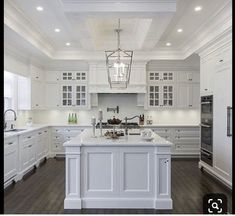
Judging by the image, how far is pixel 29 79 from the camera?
6.09 m

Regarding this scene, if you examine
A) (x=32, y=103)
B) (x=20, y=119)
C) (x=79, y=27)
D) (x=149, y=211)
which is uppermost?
(x=79, y=27)

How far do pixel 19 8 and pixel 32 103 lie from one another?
113 inches

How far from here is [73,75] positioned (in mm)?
7227

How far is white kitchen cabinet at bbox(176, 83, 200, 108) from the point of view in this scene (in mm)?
7145

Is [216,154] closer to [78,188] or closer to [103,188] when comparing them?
[103,188]

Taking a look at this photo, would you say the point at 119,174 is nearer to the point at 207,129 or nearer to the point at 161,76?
the point at 207,129

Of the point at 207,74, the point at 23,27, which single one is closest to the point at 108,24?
the point at 23,27

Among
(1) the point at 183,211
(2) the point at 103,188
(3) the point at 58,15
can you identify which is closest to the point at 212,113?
(1) the point at 183,211

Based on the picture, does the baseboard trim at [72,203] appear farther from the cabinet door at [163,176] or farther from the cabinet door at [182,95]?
the cabinet door at [182,95]

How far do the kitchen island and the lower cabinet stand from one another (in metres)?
3.51

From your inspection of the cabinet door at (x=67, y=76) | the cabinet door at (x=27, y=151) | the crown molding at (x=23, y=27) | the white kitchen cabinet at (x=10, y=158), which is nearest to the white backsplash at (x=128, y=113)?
the cabinet door at (x=67, y=76)

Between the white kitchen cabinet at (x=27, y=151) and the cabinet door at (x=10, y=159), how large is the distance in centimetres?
27

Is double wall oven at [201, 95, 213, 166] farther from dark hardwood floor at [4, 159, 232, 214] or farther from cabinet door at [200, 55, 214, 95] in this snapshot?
dark hardwood floor at [4, 159, 232, 214]

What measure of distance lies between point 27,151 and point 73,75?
9.45ft
